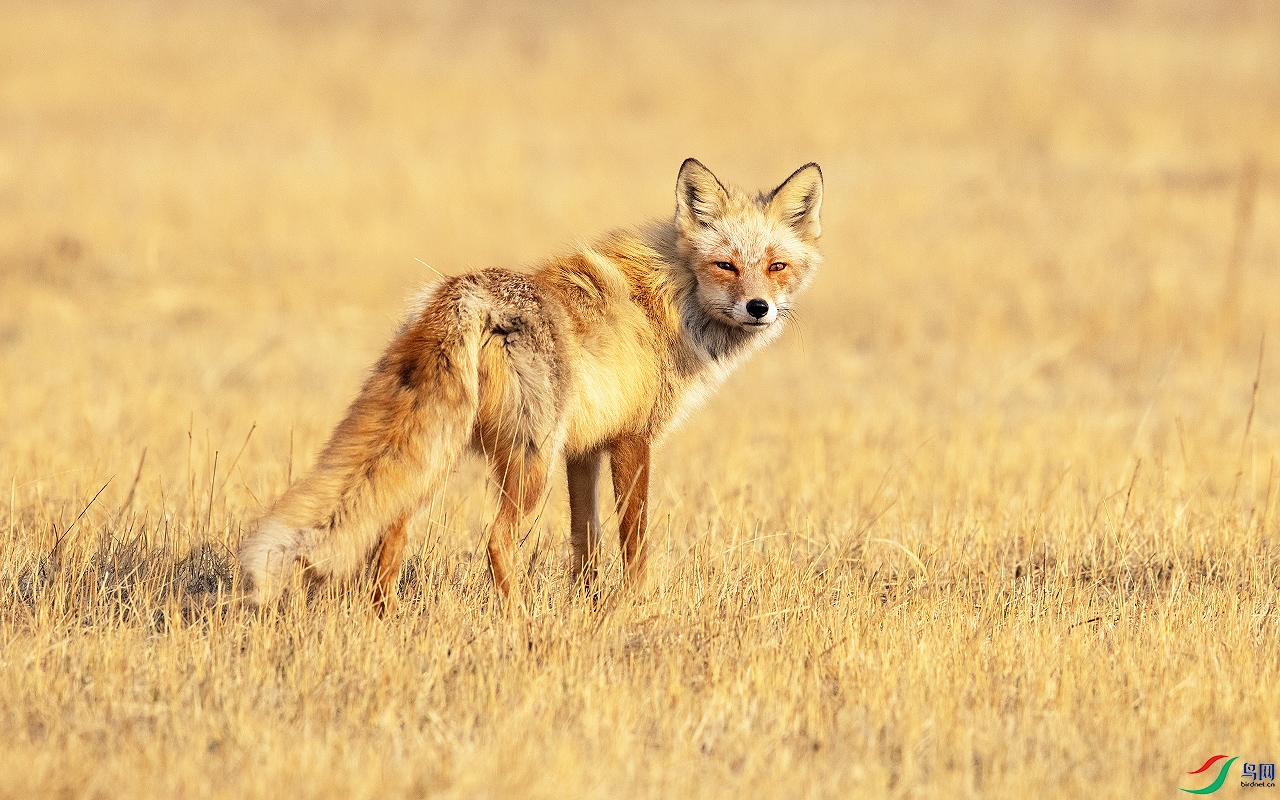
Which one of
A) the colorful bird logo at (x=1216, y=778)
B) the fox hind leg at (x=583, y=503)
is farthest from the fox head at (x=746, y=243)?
the colorful bird logo at (x=1216, y=778)

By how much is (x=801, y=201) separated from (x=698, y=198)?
0.59 m

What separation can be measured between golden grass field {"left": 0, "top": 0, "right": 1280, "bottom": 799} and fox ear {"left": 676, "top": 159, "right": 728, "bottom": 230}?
83 cm

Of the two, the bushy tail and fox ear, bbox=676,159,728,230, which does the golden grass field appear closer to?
the bushy tail

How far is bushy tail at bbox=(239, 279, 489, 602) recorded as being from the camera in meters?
3.99

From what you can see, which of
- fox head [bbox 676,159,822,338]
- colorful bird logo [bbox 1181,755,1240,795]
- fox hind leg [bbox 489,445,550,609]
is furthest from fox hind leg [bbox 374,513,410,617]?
colorful bird logo [bbox 1181,755,1240,795]

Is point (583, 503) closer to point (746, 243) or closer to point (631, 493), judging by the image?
point (631, 493)

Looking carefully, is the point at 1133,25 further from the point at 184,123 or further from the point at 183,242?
the point at 183,242

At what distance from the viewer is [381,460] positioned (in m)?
4.12

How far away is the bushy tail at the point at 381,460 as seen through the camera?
3.99m

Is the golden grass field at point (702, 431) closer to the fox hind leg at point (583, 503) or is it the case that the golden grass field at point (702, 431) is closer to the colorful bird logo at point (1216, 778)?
the colorful bird logo at point (1216, 778)

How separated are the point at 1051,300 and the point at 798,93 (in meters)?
14.8

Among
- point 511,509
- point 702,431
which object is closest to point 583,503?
point 511,509

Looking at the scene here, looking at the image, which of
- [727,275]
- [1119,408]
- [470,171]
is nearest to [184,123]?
[470,171]

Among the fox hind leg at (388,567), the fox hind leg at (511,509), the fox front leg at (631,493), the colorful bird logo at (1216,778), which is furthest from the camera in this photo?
the fox front leg at (631,493)
